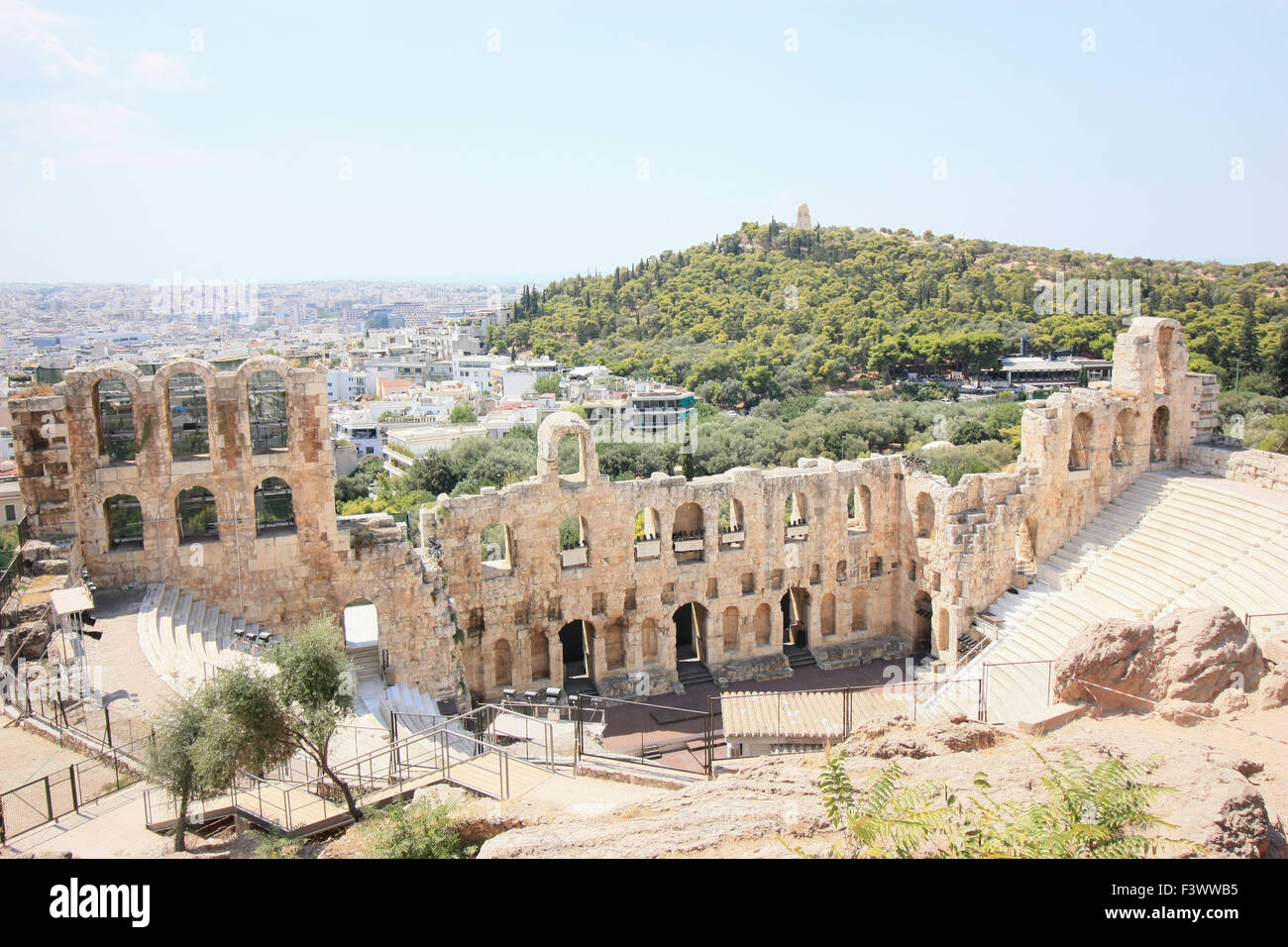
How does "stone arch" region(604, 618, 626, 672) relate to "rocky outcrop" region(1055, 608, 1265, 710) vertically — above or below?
below

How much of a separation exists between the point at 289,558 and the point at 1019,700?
18.4m

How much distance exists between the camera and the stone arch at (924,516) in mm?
30578

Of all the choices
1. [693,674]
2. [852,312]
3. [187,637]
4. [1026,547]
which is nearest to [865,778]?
[187,637]

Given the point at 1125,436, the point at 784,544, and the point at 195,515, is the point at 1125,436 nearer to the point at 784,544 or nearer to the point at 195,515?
the point at 784,544

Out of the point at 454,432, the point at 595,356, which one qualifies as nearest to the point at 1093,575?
the point at 454,432

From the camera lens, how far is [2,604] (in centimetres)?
1831

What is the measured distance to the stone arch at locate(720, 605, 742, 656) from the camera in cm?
3080

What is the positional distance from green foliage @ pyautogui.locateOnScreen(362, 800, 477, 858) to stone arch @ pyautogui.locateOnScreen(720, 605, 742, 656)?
760 inches

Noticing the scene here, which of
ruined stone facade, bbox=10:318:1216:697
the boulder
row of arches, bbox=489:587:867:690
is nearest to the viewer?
the boulder

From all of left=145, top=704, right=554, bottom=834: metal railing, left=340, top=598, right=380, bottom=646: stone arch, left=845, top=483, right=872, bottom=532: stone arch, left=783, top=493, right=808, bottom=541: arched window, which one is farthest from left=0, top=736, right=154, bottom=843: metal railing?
left=845, top=483, right=872, bottom=532: stone arch

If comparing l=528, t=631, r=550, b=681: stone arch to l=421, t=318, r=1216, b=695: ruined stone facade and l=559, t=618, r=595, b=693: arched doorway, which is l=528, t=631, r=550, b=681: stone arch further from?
l=559, t=618, r=595, b=693: arched doorway

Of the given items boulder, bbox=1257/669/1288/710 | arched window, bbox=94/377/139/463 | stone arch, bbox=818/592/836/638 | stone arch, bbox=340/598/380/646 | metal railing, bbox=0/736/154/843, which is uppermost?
arched window, bbox=94/377/139/463

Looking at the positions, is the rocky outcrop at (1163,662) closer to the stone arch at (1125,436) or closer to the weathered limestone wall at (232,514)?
the weathered limestone wall at (232,514)
